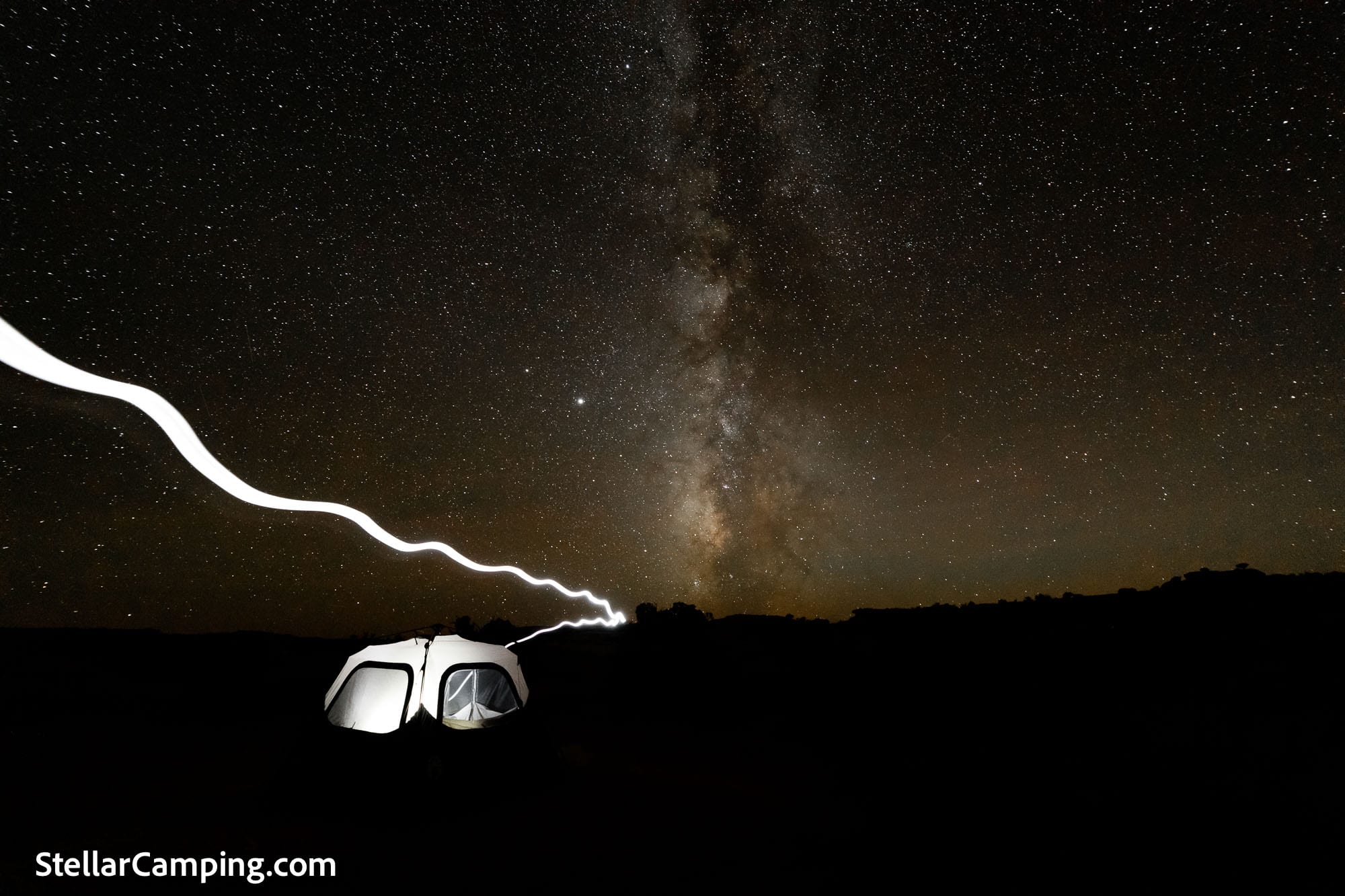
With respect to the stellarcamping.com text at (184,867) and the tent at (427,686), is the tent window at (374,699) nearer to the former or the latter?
the tent at (427,686)

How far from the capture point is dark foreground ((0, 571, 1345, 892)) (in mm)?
6547

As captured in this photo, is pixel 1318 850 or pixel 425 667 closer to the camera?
pixel 1318 850

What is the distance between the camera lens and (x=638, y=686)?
2045 centimetres

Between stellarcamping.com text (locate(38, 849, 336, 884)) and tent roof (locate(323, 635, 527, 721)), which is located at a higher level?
tent roof (locate(323, 635, 527, 721))

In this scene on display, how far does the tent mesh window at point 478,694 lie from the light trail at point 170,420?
12.8ft

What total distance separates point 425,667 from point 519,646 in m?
23.1

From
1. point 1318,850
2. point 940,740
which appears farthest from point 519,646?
point 1318,850

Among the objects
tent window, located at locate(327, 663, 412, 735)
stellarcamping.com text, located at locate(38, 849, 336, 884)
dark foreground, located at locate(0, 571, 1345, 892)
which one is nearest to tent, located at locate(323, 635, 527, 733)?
tent window, located at locate(327, 663, 412, 735)

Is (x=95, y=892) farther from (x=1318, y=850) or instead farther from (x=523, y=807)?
(x=1318, y=850)

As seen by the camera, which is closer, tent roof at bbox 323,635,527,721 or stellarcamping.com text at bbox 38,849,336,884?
stellarcamping.com text at bbox 38,849,336,884

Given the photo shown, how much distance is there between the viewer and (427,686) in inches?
313

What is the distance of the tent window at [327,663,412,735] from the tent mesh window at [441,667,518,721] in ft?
1.88

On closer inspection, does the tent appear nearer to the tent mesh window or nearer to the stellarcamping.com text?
the tent mesh window

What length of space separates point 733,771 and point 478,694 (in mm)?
4330
